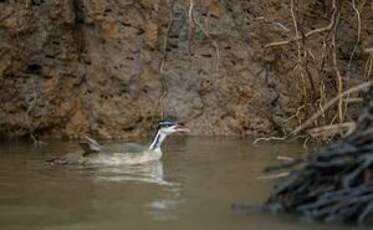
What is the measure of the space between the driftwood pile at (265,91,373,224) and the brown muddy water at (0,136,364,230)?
0.12 m

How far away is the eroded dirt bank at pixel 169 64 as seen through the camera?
42.1 feet

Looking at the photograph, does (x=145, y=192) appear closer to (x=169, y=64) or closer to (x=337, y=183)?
(x=337, y=183)

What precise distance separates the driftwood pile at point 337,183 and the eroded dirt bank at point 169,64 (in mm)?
7273

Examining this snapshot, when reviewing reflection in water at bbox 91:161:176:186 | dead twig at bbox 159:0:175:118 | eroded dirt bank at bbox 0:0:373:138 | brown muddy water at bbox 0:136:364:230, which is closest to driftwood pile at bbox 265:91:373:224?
brown muddy water at bbox 0:136:364:230

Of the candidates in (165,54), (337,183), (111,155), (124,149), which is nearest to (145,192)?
(337,183)

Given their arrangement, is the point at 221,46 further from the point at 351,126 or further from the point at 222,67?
the point at 351,126

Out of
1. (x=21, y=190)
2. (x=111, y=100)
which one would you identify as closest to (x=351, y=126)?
(x=21, y=190)

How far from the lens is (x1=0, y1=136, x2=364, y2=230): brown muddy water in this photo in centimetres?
550

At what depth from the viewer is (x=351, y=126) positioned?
5918 mm

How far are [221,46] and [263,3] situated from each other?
0.97m

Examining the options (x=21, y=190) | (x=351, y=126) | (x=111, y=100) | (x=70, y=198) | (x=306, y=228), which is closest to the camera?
(x=306, y=228)

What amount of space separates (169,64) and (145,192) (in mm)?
6939

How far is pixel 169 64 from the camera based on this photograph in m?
13.8

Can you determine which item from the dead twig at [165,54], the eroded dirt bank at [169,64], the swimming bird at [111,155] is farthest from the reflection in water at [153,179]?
the dead twig at [165,54]
